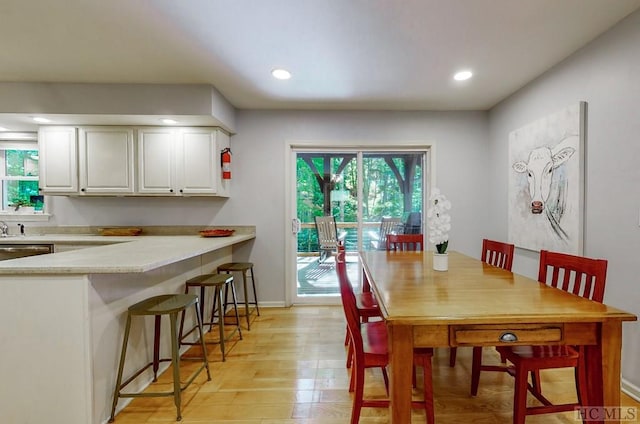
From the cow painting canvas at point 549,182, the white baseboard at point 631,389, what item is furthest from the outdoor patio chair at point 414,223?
the white baseboard at point 631,389

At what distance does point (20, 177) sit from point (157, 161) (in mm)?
1977

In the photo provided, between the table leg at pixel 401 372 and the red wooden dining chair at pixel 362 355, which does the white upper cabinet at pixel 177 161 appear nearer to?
the red wooden dining chair at pixel 362 355

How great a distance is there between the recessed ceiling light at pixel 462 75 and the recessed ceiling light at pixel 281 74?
1532 millimetres

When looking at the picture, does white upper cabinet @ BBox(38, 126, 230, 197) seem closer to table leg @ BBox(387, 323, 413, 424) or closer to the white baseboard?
table leg @ BBox(387, 323, 413, 424)

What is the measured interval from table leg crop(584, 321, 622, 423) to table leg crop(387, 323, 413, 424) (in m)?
0.76

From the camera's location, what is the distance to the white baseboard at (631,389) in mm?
1808

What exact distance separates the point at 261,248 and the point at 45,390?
7.29 ft

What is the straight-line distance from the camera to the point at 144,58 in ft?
7.62

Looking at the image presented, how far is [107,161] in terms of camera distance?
10.4 feet

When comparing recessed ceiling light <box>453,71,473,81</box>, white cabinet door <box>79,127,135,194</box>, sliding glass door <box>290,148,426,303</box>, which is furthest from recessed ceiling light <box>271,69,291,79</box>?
white cabinet door <box>79,127,135,194</box>

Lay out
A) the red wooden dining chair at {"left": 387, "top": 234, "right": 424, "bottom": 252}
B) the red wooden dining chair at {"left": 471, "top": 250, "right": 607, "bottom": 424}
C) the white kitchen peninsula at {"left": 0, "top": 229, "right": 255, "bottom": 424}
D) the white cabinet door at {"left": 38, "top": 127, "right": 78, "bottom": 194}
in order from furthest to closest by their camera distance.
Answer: the white cabinet door at {"left": 38, "top": 127, "right": 78, "bottom": 194} < the red wooden dining chair at {"left": 387, "top": 234, "right": 424, "bottom": 252} < the white kitchen peninsula at {"left": 0, "top": 229, "right": 255, "bottom": 424} < the red wooden dining chair at {"left": 471, "top": 250, "right": 607, "bottom": 424}

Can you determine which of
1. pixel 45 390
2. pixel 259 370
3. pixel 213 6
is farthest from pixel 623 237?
pixel 45 390

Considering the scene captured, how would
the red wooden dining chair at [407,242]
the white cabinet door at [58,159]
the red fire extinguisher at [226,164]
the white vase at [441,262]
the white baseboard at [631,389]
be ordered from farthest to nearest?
the red fire extinguisher at [226,164] < the white cabinet door at [58,159] < the red wooden dining chair at [407,242] < the white vase at [441,262] < the white baseboard at [631,389]

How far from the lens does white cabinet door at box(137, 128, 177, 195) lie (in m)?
3.19
